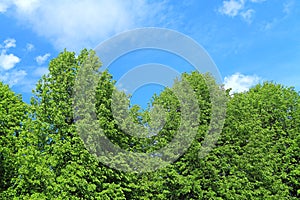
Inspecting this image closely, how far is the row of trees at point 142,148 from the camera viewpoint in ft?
75.7

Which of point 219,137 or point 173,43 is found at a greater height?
point 173,43

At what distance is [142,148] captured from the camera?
28.1 meters

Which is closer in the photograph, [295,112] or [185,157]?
[185,157]

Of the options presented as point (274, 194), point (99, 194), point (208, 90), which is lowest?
point (99, 194)

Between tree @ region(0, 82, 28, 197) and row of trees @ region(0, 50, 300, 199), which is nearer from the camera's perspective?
row of trees @ region(0, 50, 300, 199)

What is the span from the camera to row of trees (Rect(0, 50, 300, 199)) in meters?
23.1

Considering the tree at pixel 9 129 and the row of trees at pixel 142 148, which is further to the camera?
the tree at pixel 9 129

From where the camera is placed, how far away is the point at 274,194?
3038 cm

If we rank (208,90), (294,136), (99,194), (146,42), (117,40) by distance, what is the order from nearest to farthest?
(99,194) < (117,40) < (146,42) < (208,90) < (294,136)

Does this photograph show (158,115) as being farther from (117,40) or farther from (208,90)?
(117,40)

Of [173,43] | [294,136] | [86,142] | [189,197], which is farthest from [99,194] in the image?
[294,136]

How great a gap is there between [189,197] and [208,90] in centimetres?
852

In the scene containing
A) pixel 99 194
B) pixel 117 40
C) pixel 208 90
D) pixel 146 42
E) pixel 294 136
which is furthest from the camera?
pixel 294 136

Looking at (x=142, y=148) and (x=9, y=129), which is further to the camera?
(x=142, y=148)
